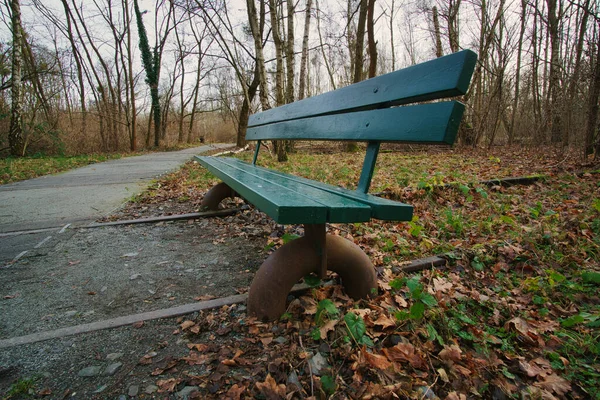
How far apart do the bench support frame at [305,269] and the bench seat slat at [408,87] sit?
2.44 ft

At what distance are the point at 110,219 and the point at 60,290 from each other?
1.55 m

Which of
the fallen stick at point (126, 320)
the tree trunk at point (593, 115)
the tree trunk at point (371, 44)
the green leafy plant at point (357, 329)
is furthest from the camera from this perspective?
the tree trunk at point (371, 44)

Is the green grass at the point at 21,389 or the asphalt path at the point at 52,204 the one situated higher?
the asphalt path at the point at 52,204

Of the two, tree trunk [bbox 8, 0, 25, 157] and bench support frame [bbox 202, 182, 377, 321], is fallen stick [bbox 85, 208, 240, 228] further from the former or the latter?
tree trunk [bbox 8, 0, 25, 157]

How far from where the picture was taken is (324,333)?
1.33 metres

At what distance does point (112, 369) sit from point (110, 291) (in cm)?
75

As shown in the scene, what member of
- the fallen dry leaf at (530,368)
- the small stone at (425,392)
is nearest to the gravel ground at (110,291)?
the small stone at (425,392)

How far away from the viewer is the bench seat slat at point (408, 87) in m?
1.20

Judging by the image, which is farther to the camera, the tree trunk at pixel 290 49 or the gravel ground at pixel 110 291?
the tree trunk at pixel 290 49

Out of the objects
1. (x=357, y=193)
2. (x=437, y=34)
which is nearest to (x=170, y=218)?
(x=357, y=193)

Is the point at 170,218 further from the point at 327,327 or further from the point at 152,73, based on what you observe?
the point at 152,73

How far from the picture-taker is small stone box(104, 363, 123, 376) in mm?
1204

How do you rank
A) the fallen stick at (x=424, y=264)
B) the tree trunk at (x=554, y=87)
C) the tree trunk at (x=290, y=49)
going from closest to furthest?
the fallen stick at (x=424, y=264) → the tree trunk at (x=554, y=87) → the tree trunk at (x=290, y=49)

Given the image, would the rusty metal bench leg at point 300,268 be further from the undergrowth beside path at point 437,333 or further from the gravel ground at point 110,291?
the gravel ground at point 110,291
